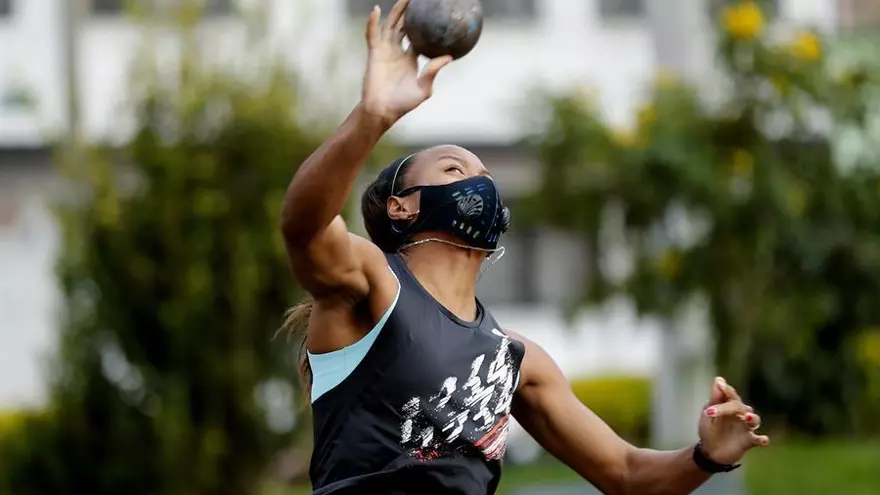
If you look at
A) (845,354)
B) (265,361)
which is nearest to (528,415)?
(265,361)

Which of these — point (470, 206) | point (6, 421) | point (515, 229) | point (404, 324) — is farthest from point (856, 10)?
point (404, 324)

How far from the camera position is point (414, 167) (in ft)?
15.8

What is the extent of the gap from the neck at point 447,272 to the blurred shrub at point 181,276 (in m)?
5.63

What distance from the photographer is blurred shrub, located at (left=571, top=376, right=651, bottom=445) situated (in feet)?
55.4

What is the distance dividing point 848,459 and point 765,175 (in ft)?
8.76

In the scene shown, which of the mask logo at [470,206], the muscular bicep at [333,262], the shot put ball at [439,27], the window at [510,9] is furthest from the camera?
the window at [510,9]

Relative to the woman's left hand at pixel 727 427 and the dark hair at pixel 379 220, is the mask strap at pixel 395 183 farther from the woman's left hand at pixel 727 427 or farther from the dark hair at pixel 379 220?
the woman's left hand at pixel 727 427

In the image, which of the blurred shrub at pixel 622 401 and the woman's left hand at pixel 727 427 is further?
the blurred shrub at pixel 622 401

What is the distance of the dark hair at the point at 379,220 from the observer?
4.84 meters

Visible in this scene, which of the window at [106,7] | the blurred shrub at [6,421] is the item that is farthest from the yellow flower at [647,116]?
the window at [106,7]

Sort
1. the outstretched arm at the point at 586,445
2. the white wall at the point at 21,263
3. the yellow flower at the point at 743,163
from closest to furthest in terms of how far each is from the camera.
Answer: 1. the outstretched arm at the point at 586,445
2. the yellow flower at the point at 743,163
3. the white wall at the point at 21,263

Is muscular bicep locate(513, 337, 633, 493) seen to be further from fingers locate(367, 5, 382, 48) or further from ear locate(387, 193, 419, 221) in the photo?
fingers locate(367, 5, 382, 48)

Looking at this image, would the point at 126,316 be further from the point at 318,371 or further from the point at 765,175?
the point at 318,371

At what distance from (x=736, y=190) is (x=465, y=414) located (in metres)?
7.63
